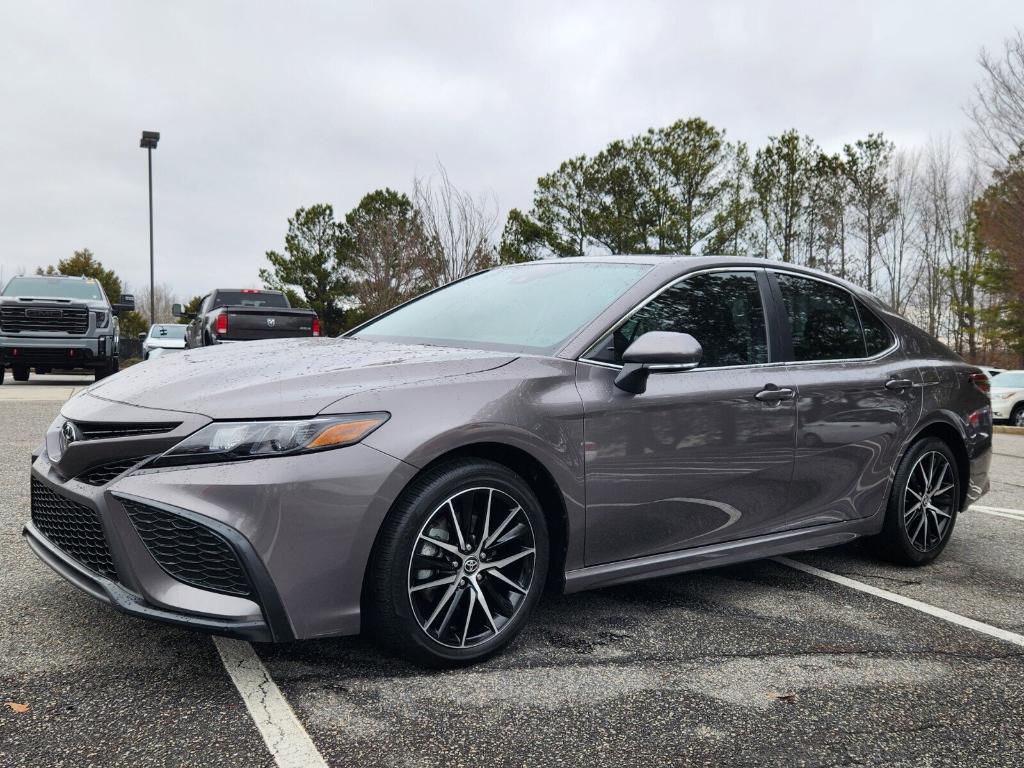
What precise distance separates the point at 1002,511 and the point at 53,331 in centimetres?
1493

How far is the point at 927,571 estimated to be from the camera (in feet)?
15.2

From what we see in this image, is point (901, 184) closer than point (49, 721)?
No

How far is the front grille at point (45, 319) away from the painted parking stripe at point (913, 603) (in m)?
14.5

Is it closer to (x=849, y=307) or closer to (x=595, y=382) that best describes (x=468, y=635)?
(x=595, y=382)

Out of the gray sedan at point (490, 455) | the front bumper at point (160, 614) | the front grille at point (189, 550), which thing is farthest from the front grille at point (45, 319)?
the front grille at point (189, 550)

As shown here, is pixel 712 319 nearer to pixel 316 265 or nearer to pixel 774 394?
pixel 774 394

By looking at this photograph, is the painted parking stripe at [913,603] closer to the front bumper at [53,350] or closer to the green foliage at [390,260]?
the front bumper at [53,350]

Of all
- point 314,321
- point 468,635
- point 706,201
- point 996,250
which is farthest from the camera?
point 706,201

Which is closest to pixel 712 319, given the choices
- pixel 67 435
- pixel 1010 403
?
pixel 67 435

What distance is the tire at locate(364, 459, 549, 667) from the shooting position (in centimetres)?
282

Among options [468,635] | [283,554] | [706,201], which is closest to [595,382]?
[468,635]

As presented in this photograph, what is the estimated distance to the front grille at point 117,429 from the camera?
2.74 m

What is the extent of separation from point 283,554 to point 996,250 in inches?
1099

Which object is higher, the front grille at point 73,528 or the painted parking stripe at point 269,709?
the front grille at point 73,528
